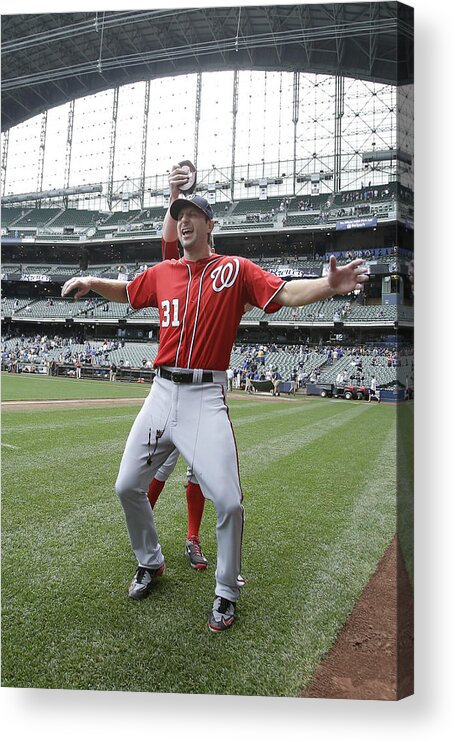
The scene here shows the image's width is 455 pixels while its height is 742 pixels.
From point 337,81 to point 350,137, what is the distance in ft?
1.89

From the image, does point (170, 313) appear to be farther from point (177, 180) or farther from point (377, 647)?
→ point (377, 647)

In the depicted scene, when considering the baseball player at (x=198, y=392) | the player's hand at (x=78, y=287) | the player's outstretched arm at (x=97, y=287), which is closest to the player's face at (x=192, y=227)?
the baseball player at (x=198, y=392)

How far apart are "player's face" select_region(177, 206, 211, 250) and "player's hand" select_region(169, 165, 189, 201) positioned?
0.17 meters

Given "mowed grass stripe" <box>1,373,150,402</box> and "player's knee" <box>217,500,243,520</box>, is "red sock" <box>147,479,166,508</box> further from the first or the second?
"mowed grass stripe" <box>1,373,150,402</box>

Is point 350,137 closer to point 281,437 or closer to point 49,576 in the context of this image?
point 49,576

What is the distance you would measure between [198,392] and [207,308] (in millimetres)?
352

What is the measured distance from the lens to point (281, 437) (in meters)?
5.06

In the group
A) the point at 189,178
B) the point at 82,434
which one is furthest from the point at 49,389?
the point at 189,178

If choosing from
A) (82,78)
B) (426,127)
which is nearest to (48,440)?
(82,78)

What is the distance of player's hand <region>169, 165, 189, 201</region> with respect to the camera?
206cm

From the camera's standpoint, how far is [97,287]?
2.09m

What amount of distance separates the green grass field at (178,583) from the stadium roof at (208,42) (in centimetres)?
188

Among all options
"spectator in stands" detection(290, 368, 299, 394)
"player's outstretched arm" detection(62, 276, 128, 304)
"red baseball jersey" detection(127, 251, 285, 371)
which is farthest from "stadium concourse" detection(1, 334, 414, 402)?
"player's outstretched arm" detection(62, 276, 128, 304)

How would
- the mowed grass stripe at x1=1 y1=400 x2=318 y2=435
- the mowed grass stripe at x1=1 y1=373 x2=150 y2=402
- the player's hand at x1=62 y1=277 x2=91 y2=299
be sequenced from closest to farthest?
the player's hand at x1=62 y1=277 x2=91 y2=299, the mowed grass stripe at x1=1 y1=400 x2=318 y2=435, the mowed grass stripe at x1=1 y1=373 x2=150 y2=402
